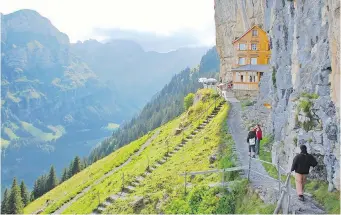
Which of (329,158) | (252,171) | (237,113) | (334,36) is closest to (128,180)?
(252,171)

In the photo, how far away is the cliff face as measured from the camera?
64.7ft

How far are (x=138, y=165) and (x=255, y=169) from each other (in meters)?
20.6

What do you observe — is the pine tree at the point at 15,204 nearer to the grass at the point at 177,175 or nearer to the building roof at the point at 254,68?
the grass at the point at 177,175

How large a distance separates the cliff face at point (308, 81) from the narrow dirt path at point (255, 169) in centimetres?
156

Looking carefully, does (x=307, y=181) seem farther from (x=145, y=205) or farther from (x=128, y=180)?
(x=128, y=180)

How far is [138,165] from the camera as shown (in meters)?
45.6

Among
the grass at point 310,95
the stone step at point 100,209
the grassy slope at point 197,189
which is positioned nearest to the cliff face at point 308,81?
the grass at point 310,95

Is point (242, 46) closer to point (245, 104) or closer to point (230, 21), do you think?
point (245, 104)

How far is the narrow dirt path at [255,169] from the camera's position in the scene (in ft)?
61.4

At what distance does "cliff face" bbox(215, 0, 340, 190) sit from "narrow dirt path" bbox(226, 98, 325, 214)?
156 cm

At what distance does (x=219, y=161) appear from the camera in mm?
33406

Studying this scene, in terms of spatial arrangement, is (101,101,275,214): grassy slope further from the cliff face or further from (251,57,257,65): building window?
(251,57,257,65): building window

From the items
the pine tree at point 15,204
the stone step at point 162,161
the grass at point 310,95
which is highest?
the grass at point 310,95

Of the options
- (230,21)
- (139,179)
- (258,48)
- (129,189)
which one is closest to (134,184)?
(129,189)
